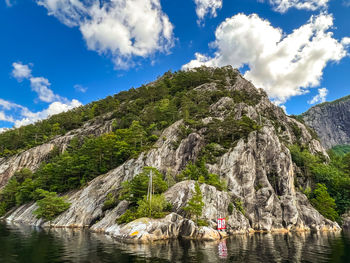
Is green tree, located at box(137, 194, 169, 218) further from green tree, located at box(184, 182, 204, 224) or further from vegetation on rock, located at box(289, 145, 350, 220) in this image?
vegetation on rock, located at box(289, 145, 350, 220)

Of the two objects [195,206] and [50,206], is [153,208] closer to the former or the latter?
[195,206]

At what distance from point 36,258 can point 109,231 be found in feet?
70.0

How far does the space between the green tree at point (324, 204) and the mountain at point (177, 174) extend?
28cm

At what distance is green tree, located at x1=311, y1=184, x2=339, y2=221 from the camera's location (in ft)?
202

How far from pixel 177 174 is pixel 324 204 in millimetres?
44127

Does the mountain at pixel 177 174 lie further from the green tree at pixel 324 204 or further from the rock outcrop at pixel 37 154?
the rock outcrop at pixel 37 154

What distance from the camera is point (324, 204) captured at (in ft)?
207

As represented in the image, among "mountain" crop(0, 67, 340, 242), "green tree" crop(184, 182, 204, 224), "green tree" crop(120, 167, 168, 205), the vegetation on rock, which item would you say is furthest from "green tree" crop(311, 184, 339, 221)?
"green tree" crop(120, 167, 168, 205)

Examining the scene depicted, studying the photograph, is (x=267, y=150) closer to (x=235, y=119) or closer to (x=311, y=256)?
(x=235, y=119)

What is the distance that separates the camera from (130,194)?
1944 inches

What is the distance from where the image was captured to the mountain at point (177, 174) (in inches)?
1772

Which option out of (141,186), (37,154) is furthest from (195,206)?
(37,154)

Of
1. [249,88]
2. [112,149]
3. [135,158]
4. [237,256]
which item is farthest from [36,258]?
[249,88]

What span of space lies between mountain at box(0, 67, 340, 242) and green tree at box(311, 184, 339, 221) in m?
0.28
